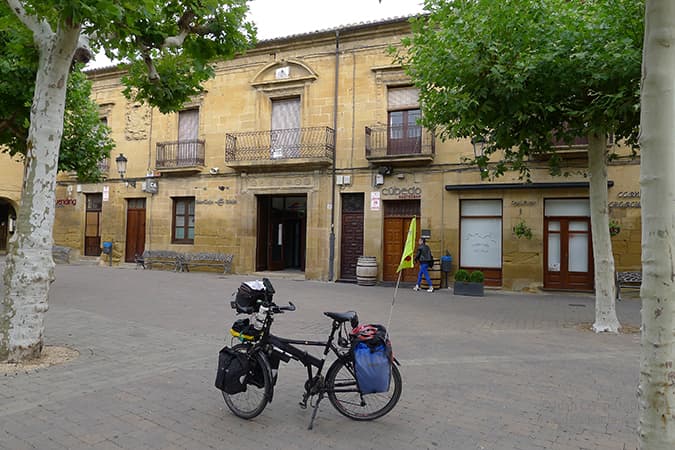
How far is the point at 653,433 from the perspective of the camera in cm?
262

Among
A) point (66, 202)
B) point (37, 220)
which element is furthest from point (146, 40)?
point (66, 202)

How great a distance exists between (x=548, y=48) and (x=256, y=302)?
6222 mm

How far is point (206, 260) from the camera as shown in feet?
60.1

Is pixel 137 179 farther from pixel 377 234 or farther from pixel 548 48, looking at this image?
pixel 548 48

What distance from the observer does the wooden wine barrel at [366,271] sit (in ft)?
49.7

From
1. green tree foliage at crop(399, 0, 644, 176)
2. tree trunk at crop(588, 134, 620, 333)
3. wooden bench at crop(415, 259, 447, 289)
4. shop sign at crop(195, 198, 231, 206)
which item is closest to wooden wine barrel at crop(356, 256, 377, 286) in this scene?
wooden bench at crop(415, 259, 447, 289)

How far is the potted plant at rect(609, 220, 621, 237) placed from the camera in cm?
1294

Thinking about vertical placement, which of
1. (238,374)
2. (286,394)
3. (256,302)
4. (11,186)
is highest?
(11,186)

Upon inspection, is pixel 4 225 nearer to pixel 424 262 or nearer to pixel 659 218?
pixel 424 262

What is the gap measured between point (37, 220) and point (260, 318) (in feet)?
10.1

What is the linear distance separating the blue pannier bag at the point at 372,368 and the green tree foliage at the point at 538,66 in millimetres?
5321

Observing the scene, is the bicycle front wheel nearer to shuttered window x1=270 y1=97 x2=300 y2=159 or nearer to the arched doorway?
shuttered window x1=270 y1=97 x2=300 y2=159

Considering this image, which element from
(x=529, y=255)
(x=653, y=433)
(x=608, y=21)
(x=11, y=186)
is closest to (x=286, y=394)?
(x=653, y=433)

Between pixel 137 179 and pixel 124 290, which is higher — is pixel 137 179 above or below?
above
